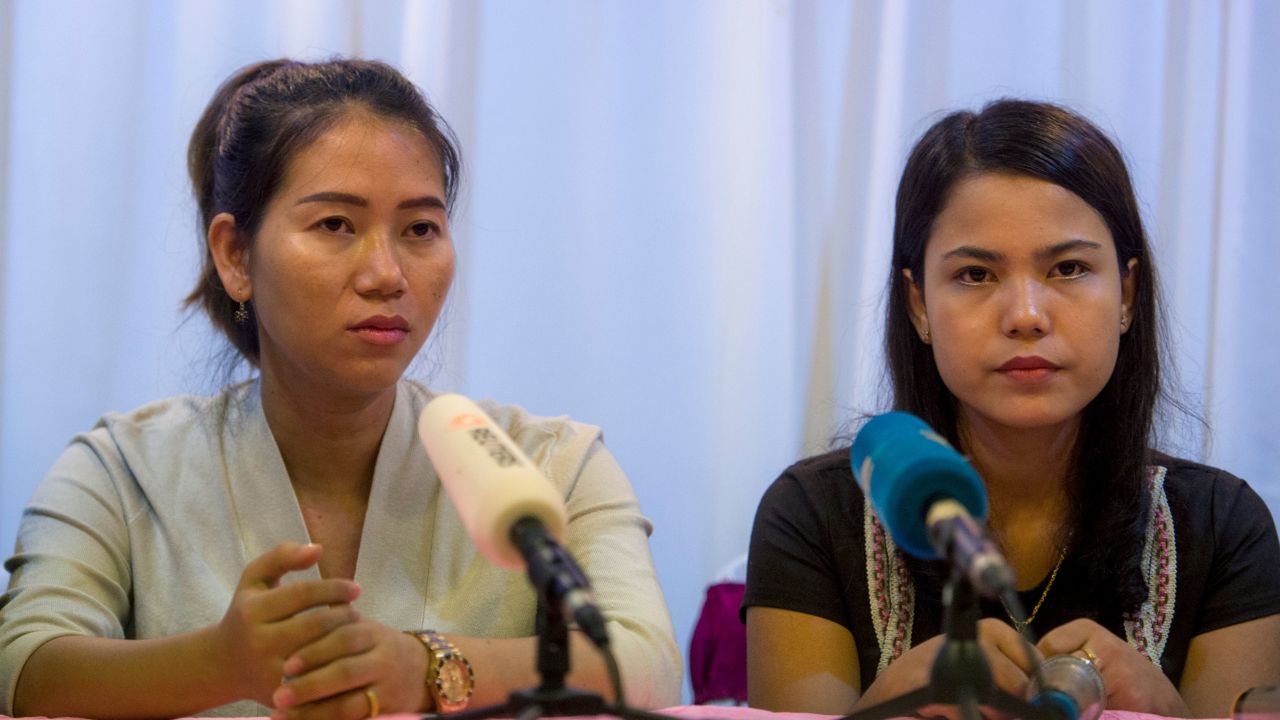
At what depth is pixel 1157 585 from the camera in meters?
1.71

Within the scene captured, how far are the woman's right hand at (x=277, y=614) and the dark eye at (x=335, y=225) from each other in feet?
1.58

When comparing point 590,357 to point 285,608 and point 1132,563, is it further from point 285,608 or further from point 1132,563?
point 285,608

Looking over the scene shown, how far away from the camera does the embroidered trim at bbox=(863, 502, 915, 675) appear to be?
1.67 m

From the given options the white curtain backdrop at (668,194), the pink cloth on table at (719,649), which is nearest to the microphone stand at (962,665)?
the pink cloth on table at (719,649)

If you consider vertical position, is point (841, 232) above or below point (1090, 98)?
below

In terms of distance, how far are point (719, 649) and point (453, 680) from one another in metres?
1.02

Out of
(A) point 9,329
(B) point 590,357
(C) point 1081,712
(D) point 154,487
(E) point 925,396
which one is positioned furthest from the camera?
(B) point 590,357

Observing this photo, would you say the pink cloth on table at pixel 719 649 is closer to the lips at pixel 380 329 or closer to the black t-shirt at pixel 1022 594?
the black t-shirt at pixel 1022 594

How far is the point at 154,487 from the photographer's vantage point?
1.65 metres

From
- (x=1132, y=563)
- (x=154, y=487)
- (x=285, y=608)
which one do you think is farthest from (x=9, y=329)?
(x=1132, y=563)

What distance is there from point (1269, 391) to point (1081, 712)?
75.9 inches

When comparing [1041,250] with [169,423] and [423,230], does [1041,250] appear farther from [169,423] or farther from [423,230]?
[169,423]

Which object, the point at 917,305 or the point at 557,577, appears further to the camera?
the point at 917,305

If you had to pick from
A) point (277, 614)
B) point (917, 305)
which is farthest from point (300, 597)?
point (917, 305)
